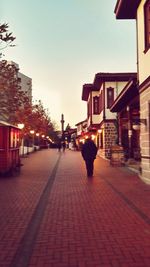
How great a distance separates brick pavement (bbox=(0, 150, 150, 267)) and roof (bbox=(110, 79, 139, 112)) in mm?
5086

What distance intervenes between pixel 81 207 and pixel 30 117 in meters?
29.7

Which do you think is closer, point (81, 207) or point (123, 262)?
point (123, 262)

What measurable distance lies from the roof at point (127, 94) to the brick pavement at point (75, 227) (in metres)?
5.09

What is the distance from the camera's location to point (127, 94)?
1694 cm

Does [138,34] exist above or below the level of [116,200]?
above

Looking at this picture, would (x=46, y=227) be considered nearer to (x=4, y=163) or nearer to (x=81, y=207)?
(x=81, y=207)

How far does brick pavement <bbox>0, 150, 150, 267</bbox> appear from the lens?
4.68 m

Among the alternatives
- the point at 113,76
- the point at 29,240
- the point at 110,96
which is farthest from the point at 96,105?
the point at 29,240

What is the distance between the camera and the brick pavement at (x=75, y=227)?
4676mm

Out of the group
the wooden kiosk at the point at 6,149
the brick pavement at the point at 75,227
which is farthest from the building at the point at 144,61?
the wooden kiosk at the point at 6,149

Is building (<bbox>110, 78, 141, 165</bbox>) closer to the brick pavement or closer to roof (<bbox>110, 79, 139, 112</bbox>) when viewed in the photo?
roof (<bbox>110, 79, 139, 112</bbox>)

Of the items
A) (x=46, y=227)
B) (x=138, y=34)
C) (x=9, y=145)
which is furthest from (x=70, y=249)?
(x=9, y=145)

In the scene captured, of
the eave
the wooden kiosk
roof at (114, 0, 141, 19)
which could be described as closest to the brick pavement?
the wooden kiosk

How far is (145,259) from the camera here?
4.58 meters
